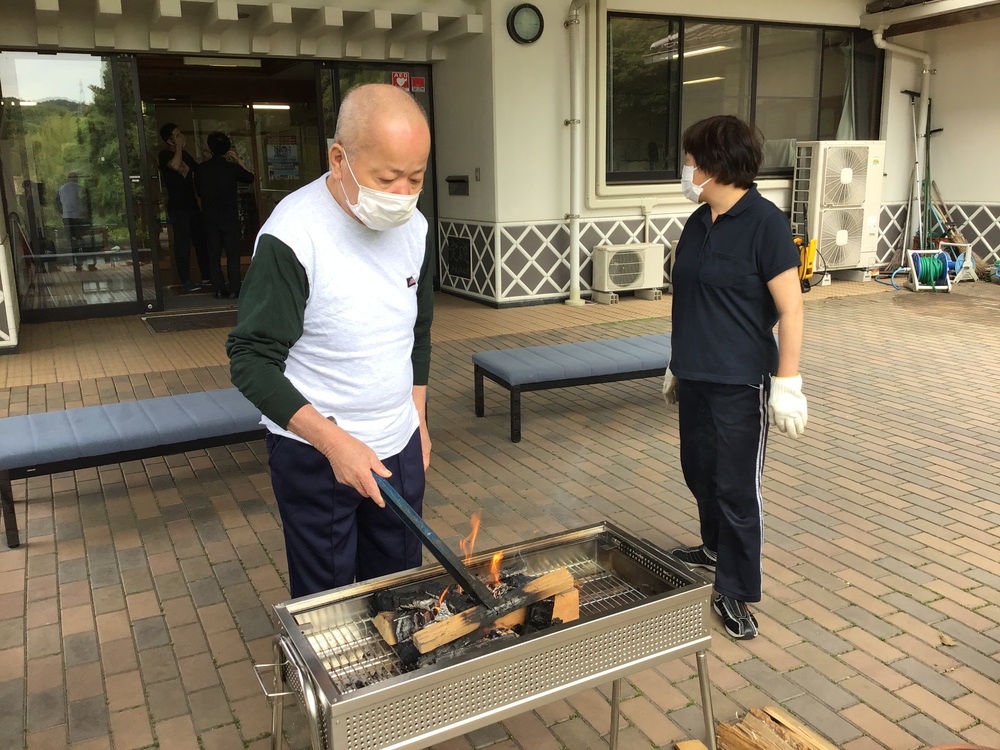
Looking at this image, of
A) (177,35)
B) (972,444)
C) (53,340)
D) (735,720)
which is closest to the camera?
(735,720)

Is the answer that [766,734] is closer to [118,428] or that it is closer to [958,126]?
[118,428]

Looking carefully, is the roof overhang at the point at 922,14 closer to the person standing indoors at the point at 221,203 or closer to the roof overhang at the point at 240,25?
the roof overhang at the point at 240,25

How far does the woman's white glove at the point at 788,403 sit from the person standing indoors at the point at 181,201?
8.51m

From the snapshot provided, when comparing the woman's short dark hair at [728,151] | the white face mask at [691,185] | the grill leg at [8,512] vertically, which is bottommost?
the grill leg at [8,512]

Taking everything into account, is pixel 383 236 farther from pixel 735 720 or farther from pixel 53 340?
pixel 53 340

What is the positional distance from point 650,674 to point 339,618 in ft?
4.11

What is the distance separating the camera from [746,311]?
8.88ft

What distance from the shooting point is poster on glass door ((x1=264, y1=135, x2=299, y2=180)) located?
13273 mm

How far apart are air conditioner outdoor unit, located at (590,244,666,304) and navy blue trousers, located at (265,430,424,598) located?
282 inches

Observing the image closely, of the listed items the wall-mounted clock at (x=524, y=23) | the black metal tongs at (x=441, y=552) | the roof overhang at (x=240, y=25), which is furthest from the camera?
the wall-mounted clock at (x=524, y=23)

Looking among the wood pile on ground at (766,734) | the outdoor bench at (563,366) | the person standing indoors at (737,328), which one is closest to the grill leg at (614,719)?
the wood pile on ground at (766,734)

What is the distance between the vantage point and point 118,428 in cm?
379


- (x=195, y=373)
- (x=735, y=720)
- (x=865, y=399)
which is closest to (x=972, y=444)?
(x=865, y=399)

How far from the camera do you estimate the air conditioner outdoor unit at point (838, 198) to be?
9922 millimetres
